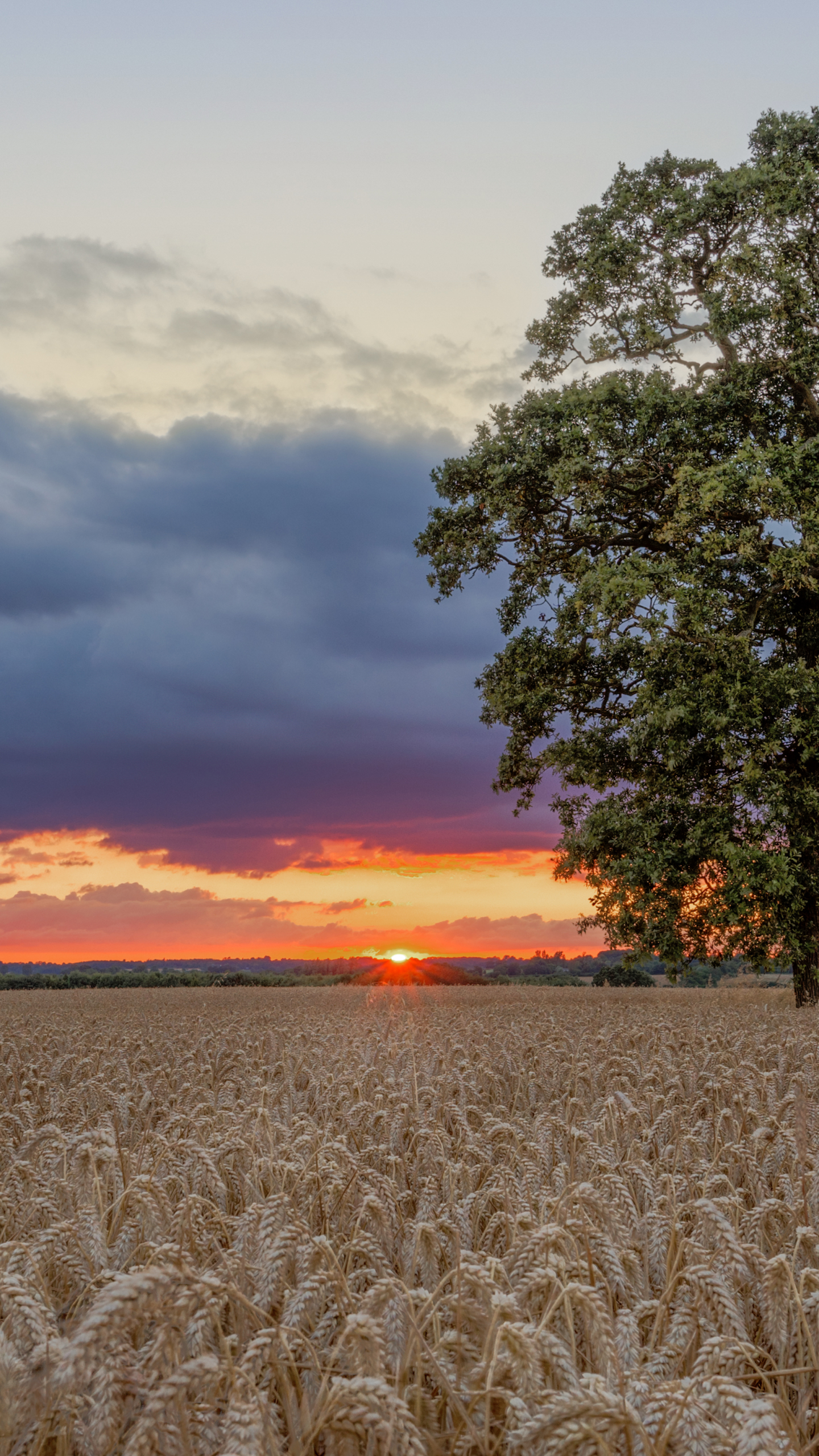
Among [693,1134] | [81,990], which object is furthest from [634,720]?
[81,990]

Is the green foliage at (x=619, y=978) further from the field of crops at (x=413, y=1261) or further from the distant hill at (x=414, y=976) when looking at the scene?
the field of crops at (x=413, y=1261)

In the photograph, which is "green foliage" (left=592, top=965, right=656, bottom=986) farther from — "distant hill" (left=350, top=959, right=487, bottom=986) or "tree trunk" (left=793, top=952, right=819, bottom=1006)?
"tree trunk" (left=793, top=952, right=819, bottom=1006)

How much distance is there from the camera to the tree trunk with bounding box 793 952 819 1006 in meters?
20.0

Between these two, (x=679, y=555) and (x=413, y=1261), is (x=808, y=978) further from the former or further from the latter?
(x=413, y=1261)

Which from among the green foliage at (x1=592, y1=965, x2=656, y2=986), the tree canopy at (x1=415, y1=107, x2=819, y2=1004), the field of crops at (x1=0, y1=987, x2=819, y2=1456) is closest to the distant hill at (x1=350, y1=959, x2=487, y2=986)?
the green foliage at (x1=592, y1=965, x2=656, y2=986)

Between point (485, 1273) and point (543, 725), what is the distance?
67.5 feet

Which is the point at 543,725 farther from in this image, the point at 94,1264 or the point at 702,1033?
the point at 94,1264

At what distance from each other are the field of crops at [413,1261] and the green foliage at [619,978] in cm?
4174

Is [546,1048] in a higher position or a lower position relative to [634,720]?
lower

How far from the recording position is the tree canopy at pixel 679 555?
1873 centimetres

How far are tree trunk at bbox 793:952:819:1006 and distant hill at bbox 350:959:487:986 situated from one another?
2529cm

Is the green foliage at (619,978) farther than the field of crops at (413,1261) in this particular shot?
Yes

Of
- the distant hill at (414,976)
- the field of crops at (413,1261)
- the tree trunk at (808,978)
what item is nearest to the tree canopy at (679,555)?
the tree trunk at (808,978)

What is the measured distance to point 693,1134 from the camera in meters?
5.88
